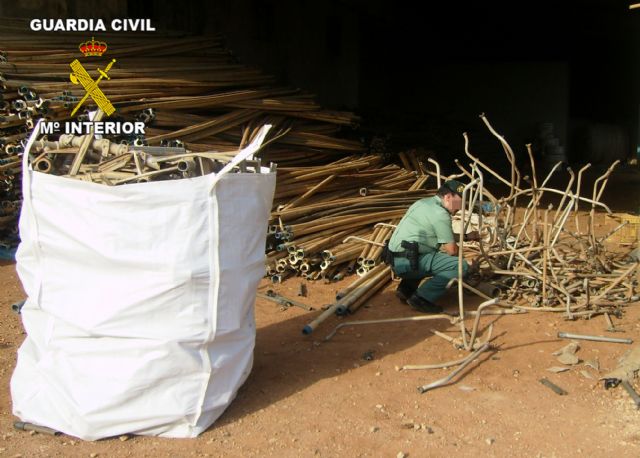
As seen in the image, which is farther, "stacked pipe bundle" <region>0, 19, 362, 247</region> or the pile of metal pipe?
"stacked pipe bundle" <region>0, 19, 362, 247</region>

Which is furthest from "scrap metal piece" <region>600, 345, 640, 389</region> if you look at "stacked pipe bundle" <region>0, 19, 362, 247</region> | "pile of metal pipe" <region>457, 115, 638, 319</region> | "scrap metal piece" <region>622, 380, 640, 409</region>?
"stacked pipe bundle" <region>0, 19, 362, 247</region>

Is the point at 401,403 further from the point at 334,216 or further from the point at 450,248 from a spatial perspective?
the point at 334,216

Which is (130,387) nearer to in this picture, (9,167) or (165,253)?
(165,253)

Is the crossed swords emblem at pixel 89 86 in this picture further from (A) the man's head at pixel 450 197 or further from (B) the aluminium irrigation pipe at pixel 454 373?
(B) the aluminium irrigation pipe at pixel 454 373

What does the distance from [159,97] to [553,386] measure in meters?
5.19

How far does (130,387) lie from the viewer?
3.46 meters

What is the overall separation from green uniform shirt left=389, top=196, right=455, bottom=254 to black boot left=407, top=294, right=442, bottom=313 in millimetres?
420

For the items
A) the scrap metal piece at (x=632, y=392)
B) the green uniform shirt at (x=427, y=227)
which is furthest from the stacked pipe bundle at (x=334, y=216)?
the scrap metal piece at (x=632, y=392)

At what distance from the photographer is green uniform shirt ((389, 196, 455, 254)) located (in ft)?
18.6

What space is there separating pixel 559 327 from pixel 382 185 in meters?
3.70

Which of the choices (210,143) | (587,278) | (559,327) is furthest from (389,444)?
(210,143)

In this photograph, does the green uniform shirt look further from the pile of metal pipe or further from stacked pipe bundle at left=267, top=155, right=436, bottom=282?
stacked pipe bundle at left=267, top=155, right=436, bottom=282

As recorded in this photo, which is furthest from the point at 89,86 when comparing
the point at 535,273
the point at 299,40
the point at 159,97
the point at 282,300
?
the point at 299,40

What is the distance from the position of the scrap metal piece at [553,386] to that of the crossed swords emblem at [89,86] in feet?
16.6
